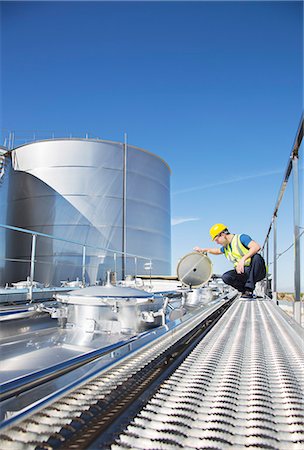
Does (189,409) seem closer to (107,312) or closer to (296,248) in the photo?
(107,312)

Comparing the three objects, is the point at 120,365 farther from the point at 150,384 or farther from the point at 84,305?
the point at 84,305

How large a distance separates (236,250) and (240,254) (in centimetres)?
5

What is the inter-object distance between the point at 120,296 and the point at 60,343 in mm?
427

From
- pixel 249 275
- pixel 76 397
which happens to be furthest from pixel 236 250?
pixel 76 397

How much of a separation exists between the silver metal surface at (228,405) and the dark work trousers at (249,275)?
65.7 inches

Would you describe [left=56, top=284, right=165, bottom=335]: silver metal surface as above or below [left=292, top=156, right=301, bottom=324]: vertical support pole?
below

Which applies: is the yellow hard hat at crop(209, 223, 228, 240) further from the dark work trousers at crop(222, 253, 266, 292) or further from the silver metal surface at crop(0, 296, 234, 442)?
the silver metal surface at crop(0, 296, 234, 442)

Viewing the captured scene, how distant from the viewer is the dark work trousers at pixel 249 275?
107 inches

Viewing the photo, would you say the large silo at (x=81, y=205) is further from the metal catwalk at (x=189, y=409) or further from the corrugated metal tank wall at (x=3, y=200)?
the metal catwalk at (x=189, y=409)

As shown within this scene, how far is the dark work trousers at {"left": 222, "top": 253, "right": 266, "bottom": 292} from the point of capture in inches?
107

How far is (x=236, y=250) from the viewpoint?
268cm

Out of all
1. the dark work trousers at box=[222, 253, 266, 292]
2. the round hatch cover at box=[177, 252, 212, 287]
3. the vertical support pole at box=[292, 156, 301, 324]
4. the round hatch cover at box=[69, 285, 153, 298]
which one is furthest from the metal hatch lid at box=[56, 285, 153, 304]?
the round hatch cover at box=[177, 252, 212, 287]

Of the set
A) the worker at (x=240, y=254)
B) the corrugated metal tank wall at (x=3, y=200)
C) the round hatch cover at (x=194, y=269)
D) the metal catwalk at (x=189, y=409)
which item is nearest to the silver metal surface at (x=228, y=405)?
the metal catwalk at (x=189, y=409)

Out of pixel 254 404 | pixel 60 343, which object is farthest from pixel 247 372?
pixel 60 343
